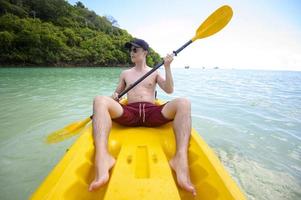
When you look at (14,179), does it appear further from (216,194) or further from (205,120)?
(205,120)

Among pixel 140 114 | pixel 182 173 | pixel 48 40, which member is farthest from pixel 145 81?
pixel 48 40

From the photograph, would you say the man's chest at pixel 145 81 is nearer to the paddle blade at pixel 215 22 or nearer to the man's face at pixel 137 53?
the man's face at pixel 137 53

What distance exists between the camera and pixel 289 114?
6.16 metres

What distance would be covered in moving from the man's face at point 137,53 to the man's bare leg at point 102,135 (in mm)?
971

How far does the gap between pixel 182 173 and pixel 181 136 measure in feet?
1.10

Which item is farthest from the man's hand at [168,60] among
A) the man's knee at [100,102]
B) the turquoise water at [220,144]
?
the turquoise water at [220,144]

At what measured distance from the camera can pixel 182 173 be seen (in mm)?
1407

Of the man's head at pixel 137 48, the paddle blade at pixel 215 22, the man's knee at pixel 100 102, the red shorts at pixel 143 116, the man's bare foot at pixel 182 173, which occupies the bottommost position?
the man's bare foot at pixel 182 173

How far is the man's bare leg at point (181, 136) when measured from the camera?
137 cm

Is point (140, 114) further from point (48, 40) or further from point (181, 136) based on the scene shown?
point (48, 40)

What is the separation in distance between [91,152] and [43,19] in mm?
49564

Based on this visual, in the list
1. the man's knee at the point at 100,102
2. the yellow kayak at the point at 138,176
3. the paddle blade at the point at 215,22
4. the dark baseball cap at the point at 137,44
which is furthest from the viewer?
the paddle blade at the point at 215,22

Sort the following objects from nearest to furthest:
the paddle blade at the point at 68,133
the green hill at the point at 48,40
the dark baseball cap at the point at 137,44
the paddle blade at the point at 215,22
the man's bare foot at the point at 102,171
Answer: the man's bare foot at the point at 102,171 → the dark baseball cap at the point at 137,44 → the paddle blade at the point at 215,22 → the paddle blade at the point at 68,133 → the green hill at the point at 48,40

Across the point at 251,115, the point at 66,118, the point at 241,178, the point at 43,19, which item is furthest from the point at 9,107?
the point at 43,19
